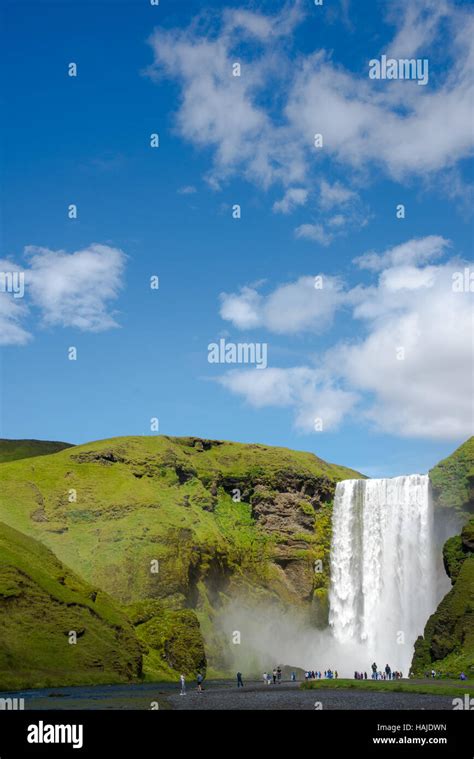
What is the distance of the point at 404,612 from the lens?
4520 inches

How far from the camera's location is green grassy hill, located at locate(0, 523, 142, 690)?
65.7 meters

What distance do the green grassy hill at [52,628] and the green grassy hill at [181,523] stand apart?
1310 cm

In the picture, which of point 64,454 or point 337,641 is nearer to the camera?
point 337,641

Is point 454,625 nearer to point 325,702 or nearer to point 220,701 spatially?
point 325,702

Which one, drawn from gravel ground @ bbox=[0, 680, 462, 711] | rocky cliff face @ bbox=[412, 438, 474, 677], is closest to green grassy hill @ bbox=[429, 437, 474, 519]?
rocky cliff face @ bbox=[412, 438, 474, 677]

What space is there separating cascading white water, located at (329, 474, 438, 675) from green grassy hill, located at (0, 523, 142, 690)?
48934 mm

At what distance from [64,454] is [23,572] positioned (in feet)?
283

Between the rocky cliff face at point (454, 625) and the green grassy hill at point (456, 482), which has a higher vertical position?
the green grassy hill at point (456, 482)

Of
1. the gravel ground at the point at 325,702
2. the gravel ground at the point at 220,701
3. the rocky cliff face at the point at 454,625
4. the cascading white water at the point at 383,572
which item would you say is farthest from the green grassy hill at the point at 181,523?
the gravel ground at the point at 325,702

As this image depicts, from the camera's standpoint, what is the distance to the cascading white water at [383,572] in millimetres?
113688

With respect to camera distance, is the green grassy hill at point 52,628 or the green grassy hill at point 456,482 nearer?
the green grassy hill at point 52,628

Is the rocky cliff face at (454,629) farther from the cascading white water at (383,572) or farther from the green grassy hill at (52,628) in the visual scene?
the green grassy hill at (52,628)
